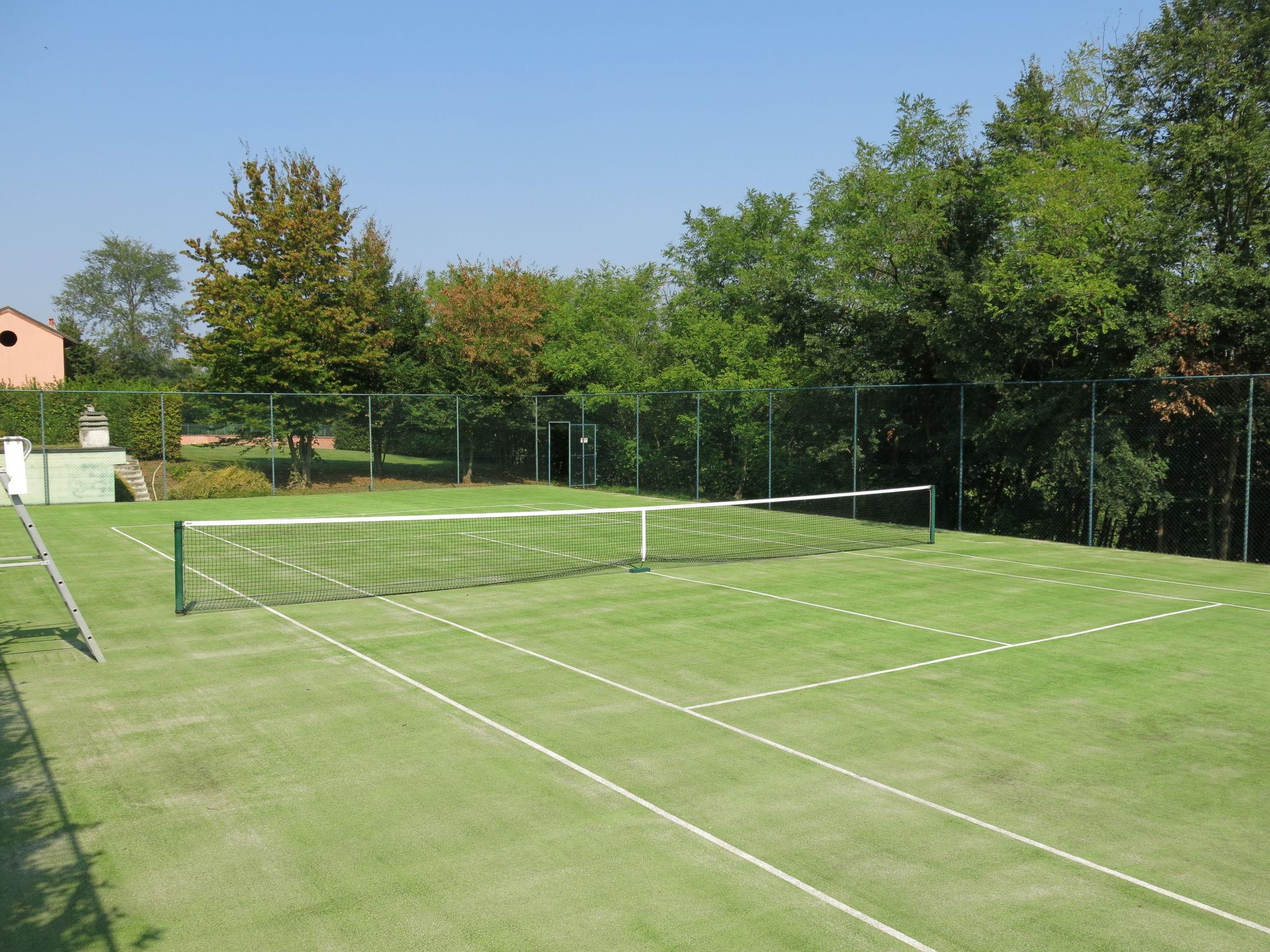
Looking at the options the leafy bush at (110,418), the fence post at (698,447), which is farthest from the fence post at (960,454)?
the leafy bush at (110,418)

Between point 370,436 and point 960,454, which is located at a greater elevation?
point 370,436

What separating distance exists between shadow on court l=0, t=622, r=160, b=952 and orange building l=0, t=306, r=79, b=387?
4861 cm

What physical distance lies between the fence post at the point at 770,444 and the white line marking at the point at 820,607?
1119 centimetres

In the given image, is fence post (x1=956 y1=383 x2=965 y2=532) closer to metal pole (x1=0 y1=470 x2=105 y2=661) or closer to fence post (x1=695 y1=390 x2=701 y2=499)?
fence post (x1=695 y1=390 x2=701 y2=499)

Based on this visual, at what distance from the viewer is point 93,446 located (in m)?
28.4

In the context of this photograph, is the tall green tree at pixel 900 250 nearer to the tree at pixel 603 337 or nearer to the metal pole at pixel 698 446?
the metal pole at pixel 698 446

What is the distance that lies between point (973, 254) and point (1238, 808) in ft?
63.4

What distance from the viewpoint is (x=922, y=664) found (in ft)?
31.0

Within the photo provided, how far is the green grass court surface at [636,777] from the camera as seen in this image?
468 cm

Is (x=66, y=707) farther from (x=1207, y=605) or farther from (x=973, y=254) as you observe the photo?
(x=973, y=254)

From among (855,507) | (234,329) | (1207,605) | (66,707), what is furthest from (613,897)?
(234,329)

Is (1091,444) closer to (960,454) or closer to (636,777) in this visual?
(960,454)

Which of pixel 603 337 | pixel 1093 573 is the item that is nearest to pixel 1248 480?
pixel 1093 573

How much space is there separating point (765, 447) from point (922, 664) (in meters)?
18.0
